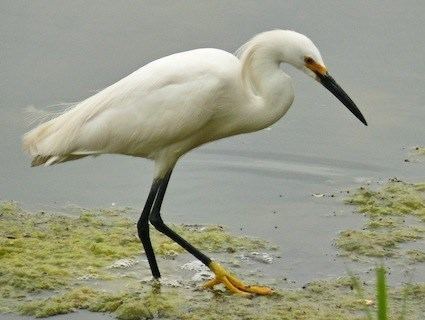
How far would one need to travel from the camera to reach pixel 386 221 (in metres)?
7.48

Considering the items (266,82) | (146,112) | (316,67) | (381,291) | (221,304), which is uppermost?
(316,67)

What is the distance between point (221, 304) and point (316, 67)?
4.60 feet

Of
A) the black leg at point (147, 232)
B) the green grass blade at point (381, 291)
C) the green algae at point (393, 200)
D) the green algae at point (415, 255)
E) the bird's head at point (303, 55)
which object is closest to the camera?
the green grass blade at point (381, 291)

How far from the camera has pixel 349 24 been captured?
10.1 m

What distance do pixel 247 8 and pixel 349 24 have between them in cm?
92

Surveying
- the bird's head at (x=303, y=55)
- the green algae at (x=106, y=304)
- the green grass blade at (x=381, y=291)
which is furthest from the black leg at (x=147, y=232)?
the green grass blade at (x=381, y=291)

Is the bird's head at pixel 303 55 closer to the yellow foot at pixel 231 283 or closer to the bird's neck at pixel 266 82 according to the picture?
the bird's neck at pixel 266 82

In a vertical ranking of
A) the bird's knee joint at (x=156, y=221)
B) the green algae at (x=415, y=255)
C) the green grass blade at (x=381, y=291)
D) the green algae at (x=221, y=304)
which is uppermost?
the green grass blade at (x=381, y=291)

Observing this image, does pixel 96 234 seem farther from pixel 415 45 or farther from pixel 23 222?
pixel 415 45

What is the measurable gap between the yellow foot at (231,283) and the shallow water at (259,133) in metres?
0.32

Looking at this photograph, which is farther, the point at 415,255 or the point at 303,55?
the point at 415,255

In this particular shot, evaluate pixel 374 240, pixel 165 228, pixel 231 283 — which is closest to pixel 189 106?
pixel 165 228

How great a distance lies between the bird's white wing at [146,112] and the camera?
6254mm

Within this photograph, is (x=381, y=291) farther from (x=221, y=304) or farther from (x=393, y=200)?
(x=393, y=200)
